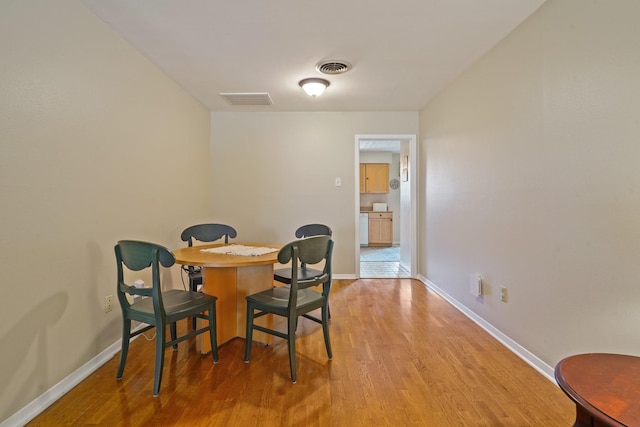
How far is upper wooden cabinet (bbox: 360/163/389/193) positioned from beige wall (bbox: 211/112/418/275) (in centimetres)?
339

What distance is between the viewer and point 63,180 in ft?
5.90

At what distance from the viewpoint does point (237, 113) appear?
13.9 ft

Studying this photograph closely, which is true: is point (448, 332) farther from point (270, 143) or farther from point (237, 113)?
point (237, 113)

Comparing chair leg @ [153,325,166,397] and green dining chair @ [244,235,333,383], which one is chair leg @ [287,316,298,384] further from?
chair leg @ [153,325,166,397]

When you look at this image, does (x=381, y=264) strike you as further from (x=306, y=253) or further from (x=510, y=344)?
(x=306, y=253)

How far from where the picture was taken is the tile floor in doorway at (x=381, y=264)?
4.56m

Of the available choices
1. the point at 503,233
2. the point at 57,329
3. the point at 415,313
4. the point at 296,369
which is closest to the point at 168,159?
the point at 57,329

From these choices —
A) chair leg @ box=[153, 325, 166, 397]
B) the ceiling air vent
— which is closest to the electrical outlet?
the ceiling air vent

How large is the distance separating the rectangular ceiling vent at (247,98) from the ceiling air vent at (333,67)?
3.02 ft

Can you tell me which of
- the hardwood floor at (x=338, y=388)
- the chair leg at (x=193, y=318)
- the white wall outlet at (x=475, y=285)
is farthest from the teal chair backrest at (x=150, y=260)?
the white wall outlet at (x=475, y=285)

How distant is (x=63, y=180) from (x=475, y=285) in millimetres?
3127

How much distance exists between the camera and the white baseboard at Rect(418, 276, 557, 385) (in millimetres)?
1928

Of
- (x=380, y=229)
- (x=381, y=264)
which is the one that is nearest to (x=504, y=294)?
(x=381, y=264)

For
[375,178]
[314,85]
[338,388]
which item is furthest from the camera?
[375,178]
